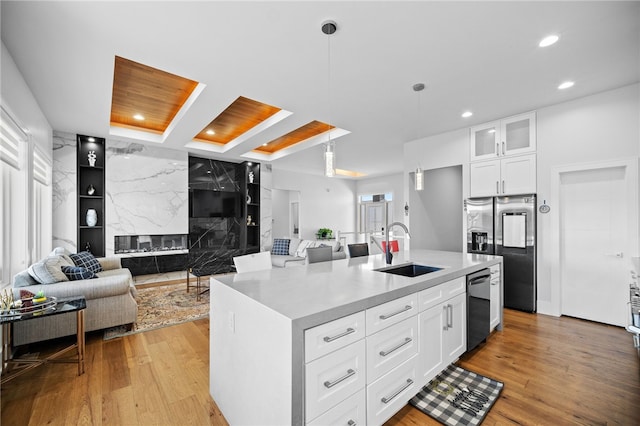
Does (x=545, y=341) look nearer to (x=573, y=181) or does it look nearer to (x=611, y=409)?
(x=611, y=409)

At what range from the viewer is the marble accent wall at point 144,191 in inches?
206

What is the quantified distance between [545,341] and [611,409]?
41.5 inches

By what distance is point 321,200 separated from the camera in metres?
9.48

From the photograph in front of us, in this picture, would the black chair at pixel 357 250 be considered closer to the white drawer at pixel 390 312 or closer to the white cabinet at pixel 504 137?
the white drawer at pixel 390 312

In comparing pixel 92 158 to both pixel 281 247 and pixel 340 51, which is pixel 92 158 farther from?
pixel 340 51

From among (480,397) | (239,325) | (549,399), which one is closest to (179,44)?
(239,325)

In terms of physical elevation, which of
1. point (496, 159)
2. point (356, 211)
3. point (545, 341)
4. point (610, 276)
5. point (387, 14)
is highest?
point (387, 14)

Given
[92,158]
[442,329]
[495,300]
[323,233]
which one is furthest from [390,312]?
[323,233]

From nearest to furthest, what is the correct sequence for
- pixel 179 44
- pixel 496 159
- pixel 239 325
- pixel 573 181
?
pixel 239 325 < pixel 179 44 < pixel 573 181 < pixel 496 159

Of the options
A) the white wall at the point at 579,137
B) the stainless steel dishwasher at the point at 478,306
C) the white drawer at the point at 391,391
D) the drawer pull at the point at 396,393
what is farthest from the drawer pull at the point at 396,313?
the white wall at the point at 579,137

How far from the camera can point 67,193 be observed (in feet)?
15.6

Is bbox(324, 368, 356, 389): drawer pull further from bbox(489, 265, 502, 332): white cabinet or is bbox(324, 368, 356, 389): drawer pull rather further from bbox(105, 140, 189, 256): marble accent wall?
bbox(105, 140, 189, 256): marble accent wall

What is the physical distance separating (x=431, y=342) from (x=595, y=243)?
2.95 m

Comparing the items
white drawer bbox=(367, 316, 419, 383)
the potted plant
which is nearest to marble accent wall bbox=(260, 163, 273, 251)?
the potted plant
